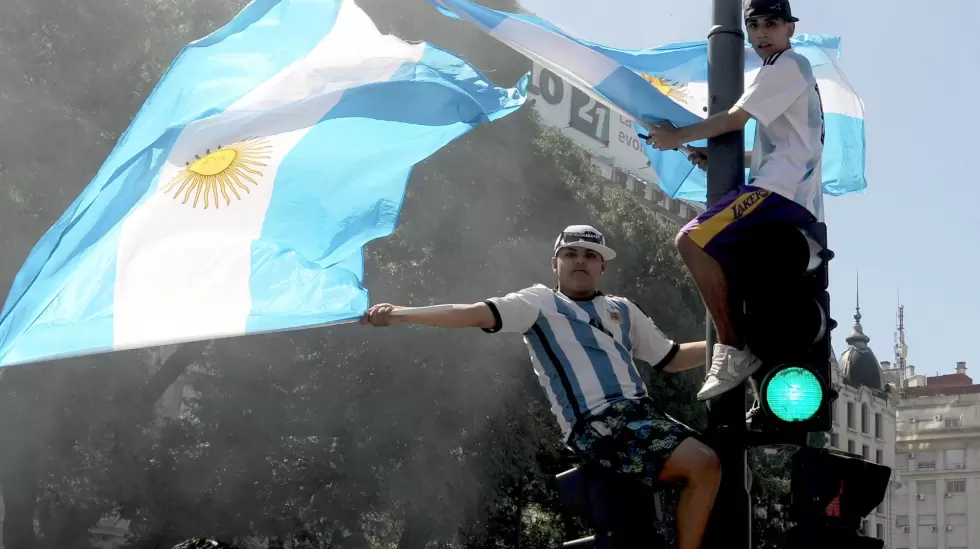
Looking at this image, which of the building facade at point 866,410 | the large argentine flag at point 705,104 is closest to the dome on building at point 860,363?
the building facade at point 866,410

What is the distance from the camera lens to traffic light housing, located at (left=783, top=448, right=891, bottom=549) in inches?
155

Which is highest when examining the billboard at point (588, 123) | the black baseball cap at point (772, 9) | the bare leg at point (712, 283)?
the billboard at point (588, 123)

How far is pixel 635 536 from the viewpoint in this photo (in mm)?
4410

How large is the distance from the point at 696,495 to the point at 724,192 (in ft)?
3.64

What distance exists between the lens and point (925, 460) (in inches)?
3792

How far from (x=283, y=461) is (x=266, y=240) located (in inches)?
559

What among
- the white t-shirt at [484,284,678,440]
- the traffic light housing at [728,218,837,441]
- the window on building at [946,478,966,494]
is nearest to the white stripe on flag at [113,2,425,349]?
the white t-shirt at [484,284,678,440]

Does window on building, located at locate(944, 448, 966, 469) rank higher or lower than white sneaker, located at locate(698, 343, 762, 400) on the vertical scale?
lower

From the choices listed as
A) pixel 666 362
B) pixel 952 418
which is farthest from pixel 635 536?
pixel 952 418

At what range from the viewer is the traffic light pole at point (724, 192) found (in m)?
4.38

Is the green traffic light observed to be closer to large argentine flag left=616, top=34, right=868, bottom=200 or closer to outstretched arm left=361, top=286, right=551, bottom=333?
outstretched arm left=361, top=286, right=551, bottom=333

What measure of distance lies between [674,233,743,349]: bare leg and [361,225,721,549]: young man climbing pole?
0.38 metres

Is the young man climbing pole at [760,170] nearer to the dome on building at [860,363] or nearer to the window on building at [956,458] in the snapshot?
the dome on building at [860,363]

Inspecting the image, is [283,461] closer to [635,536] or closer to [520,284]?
[520,284]
